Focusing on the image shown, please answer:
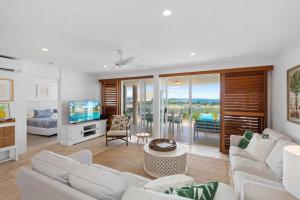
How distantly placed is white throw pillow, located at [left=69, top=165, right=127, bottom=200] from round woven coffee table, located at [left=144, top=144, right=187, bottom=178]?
1672 mm

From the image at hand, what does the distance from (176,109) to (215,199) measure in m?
4.16

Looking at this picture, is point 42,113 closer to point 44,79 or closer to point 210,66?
point 44,79

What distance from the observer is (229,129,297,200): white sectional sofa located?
1.47 m

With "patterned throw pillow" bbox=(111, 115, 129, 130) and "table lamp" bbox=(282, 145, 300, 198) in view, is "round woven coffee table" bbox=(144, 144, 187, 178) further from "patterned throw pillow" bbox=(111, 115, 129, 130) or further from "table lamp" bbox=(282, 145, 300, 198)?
"patterned throw pillow" bbox=(111, 115, 129, 130)

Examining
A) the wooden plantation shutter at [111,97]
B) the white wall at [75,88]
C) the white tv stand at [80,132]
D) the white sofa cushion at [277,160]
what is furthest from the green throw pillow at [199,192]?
the wooden plantation shutter at [111,97]

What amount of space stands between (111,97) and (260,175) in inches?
206

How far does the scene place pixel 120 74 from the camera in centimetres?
599

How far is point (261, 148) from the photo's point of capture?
2.64 meters

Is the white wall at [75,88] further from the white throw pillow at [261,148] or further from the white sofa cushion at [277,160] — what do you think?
the white sofa cushion at [277,160]

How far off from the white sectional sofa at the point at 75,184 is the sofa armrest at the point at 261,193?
0.17 meters

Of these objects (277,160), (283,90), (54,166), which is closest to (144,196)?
(54,166)

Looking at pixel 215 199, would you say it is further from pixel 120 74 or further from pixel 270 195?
pixel 120 74

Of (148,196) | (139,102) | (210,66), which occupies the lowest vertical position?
(148,196)

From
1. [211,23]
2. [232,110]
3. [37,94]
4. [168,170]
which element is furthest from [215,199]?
[37,94]
